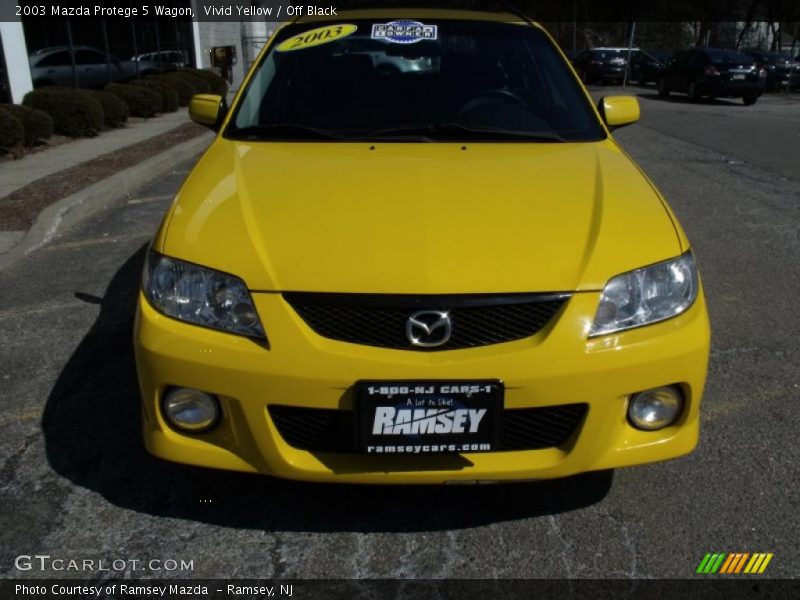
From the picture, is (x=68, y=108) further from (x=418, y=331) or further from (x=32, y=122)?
(x=418, y=331)

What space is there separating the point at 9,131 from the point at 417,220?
8.13 metres

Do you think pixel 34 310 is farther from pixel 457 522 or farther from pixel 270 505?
pixel 457 522

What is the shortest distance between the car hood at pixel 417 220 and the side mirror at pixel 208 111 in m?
0.78

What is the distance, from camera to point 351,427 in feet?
7.34

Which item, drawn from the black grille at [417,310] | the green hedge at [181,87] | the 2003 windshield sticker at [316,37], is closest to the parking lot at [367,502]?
the black grille at [417,310]

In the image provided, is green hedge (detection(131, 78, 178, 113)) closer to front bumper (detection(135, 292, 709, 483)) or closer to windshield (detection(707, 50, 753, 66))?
front bumper (detection(135, 292, 709, 483))

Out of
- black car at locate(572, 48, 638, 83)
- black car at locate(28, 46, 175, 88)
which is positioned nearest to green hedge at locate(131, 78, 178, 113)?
black car at locate(28, 46, 175, 88)

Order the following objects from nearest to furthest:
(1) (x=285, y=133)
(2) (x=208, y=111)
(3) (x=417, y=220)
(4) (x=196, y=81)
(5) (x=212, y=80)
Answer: (3) (x=417, y=220), (1) (x=285, y=133), (2) (x=208, y=111), (4) (x=196, y=81), (5) (x=212, y=80)

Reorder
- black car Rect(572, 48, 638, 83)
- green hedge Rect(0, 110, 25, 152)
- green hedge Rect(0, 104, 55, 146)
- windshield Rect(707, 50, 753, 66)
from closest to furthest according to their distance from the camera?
green hedge Rect(0, 110, 25, 152), green hedge Rect(0, 104, 55, 146), windshield Rect(707, 50, 753, 66), black car Rect(572, 48, 638, 83)

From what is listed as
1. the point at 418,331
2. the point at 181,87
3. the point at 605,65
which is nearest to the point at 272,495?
the point at 418,331

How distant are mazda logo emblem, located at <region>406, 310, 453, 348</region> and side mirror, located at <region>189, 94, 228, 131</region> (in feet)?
6.89

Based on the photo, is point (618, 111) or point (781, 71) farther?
point (781, 71)

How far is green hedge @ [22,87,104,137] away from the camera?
10.8 meters

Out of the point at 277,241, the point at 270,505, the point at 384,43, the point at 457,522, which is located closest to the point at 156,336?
the point at 277,241
